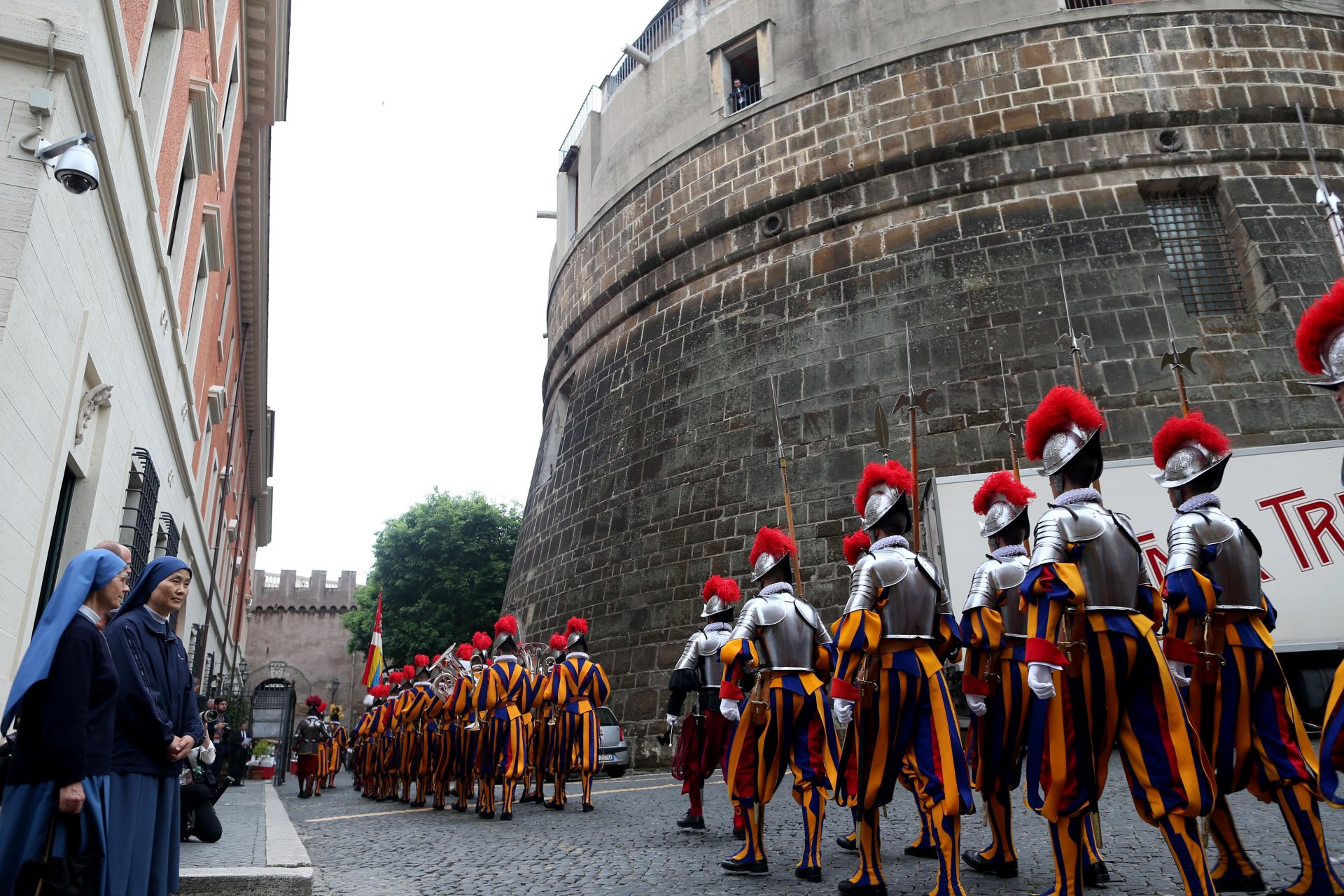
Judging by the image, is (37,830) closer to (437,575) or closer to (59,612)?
(59,612)

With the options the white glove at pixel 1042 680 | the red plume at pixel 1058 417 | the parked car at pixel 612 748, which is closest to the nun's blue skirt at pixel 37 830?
the white glove at pixel 1042 680

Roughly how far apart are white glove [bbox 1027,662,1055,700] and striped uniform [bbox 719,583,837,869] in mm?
1916

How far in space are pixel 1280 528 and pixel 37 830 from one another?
10.5m

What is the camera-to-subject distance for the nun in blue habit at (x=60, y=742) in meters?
3.41

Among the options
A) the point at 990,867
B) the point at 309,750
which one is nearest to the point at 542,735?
the point at 990,867

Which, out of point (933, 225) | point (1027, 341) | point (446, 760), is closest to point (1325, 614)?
point (1027, 341)

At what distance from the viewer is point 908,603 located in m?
5.00

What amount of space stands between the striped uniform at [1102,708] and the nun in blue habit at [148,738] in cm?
370

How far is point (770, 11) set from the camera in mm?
17828

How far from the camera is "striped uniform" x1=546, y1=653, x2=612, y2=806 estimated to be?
9945 millimetres

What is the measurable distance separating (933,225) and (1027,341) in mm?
2683

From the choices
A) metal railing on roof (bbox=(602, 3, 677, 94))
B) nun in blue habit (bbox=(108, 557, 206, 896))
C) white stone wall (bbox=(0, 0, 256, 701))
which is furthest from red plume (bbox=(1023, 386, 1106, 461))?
metal railing on roof (bbox=(602, 3, 677, 94))

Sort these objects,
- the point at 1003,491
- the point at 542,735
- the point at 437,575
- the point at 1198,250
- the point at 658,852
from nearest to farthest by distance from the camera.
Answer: the point at 1003,491
the point at 658,852
the point at 542,735
the point at 1198,250
the point at 437,575

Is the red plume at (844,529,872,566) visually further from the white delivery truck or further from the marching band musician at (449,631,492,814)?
the marching band musician at (449,631,492,814)
